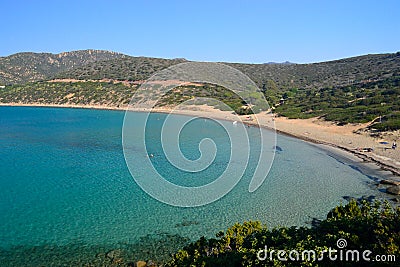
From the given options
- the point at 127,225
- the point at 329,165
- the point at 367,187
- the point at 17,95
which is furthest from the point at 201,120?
the point at 17,95

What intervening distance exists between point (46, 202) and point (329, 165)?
23514 mm

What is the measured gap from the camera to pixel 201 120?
65875 millimetres

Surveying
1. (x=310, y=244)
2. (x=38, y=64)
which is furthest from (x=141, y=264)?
(x=38, y=64)

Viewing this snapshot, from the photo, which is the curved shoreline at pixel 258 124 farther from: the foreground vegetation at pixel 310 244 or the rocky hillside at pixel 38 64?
the rocky hillside at pixel 38 64

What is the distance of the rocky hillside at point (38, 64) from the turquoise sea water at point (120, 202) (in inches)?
4658

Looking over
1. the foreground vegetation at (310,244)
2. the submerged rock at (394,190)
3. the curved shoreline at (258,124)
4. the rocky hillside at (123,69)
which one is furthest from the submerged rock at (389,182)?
the rocky hillside at (123,69)

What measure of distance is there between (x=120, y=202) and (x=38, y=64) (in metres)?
158

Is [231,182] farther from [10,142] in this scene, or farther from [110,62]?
[110,62]

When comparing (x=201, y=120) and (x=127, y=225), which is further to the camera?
(x=201, y=120)

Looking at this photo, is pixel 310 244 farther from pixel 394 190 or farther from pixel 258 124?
pixel 258 124

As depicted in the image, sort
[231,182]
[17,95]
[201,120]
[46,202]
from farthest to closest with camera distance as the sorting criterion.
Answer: [17,95]
[201,120]
[231,182]
[46,202]

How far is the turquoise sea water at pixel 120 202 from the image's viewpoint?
1557 centimetres

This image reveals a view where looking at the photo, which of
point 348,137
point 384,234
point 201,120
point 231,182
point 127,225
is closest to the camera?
point 384,234

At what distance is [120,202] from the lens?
20.8m
